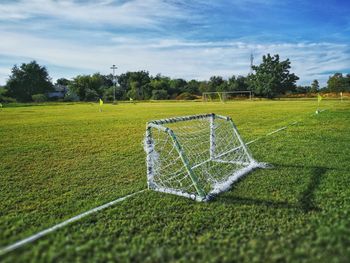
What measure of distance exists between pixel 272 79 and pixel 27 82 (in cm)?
5733

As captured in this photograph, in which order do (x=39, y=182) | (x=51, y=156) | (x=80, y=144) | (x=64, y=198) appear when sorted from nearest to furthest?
(x=64, y=198)
(x=39, y=182)
(x=51, y=156)
(x=80, y=144)

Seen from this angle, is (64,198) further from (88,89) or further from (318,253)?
(88,89)

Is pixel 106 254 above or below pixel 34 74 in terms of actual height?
below

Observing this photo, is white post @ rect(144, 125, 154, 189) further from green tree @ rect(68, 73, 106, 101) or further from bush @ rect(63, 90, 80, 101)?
green tree @ rect(68, 73, 106, 101)

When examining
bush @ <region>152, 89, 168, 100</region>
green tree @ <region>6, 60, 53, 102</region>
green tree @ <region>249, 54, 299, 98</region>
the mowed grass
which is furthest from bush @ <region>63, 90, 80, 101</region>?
the mowed grass

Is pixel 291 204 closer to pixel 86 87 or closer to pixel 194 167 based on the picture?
pixel 194 167

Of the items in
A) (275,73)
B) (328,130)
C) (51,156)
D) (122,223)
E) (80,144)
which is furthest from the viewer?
(275,73)

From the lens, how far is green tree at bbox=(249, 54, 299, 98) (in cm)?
6681

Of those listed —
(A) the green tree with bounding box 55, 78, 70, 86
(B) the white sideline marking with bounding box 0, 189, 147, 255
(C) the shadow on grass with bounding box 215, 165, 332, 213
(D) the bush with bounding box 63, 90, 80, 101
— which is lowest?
(B) the white sideline marking with bounding box 0, 189, 147, 255

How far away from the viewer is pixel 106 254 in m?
2.85

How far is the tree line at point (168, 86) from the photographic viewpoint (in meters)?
67.1

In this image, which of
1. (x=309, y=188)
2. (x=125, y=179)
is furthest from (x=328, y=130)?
(x=125, y=179)

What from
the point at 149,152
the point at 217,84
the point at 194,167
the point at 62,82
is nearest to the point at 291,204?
the point at 149,152

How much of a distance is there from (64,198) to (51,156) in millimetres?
3363
